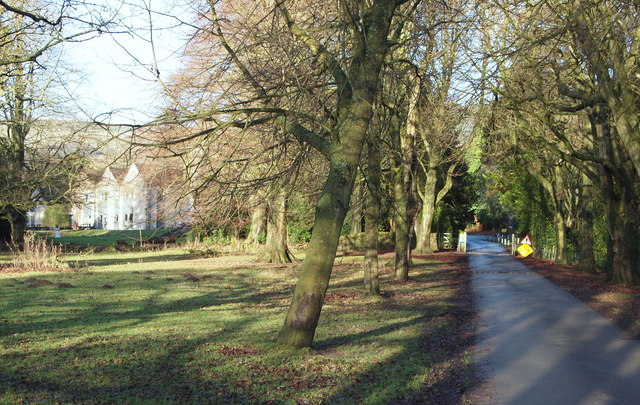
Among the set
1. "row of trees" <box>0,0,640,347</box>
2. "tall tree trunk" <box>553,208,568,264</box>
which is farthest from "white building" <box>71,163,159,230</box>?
"tall tree trunk" <box>553,208,568,264</box>

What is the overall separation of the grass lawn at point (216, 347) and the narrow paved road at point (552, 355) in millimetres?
471

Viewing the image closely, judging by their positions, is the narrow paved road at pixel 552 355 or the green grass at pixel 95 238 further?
the green grass at pixel 95 238

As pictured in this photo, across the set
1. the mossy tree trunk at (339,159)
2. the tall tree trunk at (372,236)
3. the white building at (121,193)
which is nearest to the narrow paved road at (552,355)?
the mossy tree trunk at (339,159)

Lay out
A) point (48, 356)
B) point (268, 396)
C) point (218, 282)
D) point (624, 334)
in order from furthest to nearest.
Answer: point (218, 282), point (624, 334), point (48, 356), point (268, 396)

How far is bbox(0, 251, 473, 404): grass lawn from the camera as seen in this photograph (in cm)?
670

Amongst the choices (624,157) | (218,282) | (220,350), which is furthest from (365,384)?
(624,157)

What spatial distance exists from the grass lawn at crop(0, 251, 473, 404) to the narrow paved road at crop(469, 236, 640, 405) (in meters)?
0.47

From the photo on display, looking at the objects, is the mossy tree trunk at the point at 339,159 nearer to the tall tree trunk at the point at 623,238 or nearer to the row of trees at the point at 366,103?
the row of trees at the point at 366,103

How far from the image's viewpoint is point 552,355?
30.5 feet

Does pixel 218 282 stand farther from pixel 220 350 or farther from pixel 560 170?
pixel 560 170

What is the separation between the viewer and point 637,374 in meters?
8.14

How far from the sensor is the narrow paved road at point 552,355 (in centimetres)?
703

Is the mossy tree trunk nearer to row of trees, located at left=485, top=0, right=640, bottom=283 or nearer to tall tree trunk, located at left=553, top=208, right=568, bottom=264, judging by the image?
row of trees, located at left=485, top=0, right=640, bottom=283

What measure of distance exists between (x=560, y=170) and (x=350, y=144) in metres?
26.2
